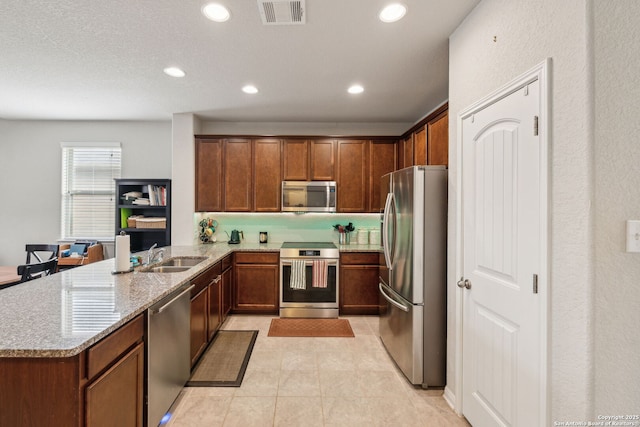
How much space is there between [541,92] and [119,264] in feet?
9.33

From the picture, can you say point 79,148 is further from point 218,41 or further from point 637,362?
point 637,362

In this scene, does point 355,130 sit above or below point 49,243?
above

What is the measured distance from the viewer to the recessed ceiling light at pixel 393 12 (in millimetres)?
1834

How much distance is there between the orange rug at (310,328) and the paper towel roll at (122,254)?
1658 millimetres

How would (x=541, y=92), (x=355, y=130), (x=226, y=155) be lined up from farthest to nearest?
(x=355, y=130)
(x=226, y=155)
(x=541, y=92)

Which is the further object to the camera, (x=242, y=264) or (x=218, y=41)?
(x=242, y=264)

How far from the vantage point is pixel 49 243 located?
4344 millimetres

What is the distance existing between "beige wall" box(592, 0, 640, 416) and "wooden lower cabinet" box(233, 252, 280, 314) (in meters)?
3.18

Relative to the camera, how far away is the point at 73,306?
152 cm

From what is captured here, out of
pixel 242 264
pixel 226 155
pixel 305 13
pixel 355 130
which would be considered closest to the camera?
pixel 305 13

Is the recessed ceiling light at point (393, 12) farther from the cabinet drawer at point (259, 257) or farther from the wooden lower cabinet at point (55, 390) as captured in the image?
the cabinet drawer at point (259, 257)

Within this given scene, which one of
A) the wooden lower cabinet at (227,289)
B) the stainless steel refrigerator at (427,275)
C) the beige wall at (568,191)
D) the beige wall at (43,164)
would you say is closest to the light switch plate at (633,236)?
the beige wall at (568,191)

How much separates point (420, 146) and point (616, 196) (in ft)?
7.41

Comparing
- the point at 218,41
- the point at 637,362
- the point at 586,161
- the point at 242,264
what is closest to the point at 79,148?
the point at 242,264
